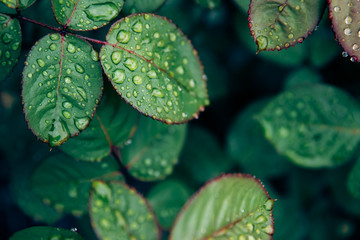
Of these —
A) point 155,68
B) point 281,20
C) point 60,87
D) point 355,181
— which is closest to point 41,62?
point 60,87

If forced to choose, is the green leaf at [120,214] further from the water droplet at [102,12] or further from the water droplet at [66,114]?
the water droplet at [102,12]

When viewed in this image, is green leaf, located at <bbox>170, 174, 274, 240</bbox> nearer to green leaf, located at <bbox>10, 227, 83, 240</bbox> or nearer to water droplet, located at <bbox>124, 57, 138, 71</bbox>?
green leaf, located at <bbox>10, 227, 83, 240</bbox>

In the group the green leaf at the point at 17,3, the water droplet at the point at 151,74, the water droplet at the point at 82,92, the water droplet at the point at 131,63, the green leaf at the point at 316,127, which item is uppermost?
the green leaf at the point at 17,3

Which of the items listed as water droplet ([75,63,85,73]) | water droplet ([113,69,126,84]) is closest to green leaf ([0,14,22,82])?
water droplet ([75,63,85,73])

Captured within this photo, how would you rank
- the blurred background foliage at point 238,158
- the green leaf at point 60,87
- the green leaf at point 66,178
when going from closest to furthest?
the green leaf at point 60,87
the green leaf at point 66,178
the blurred background foliage at point 238,158

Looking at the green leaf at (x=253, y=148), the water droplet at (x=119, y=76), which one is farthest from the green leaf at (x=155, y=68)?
the green leaf at (x=253, y=148)
